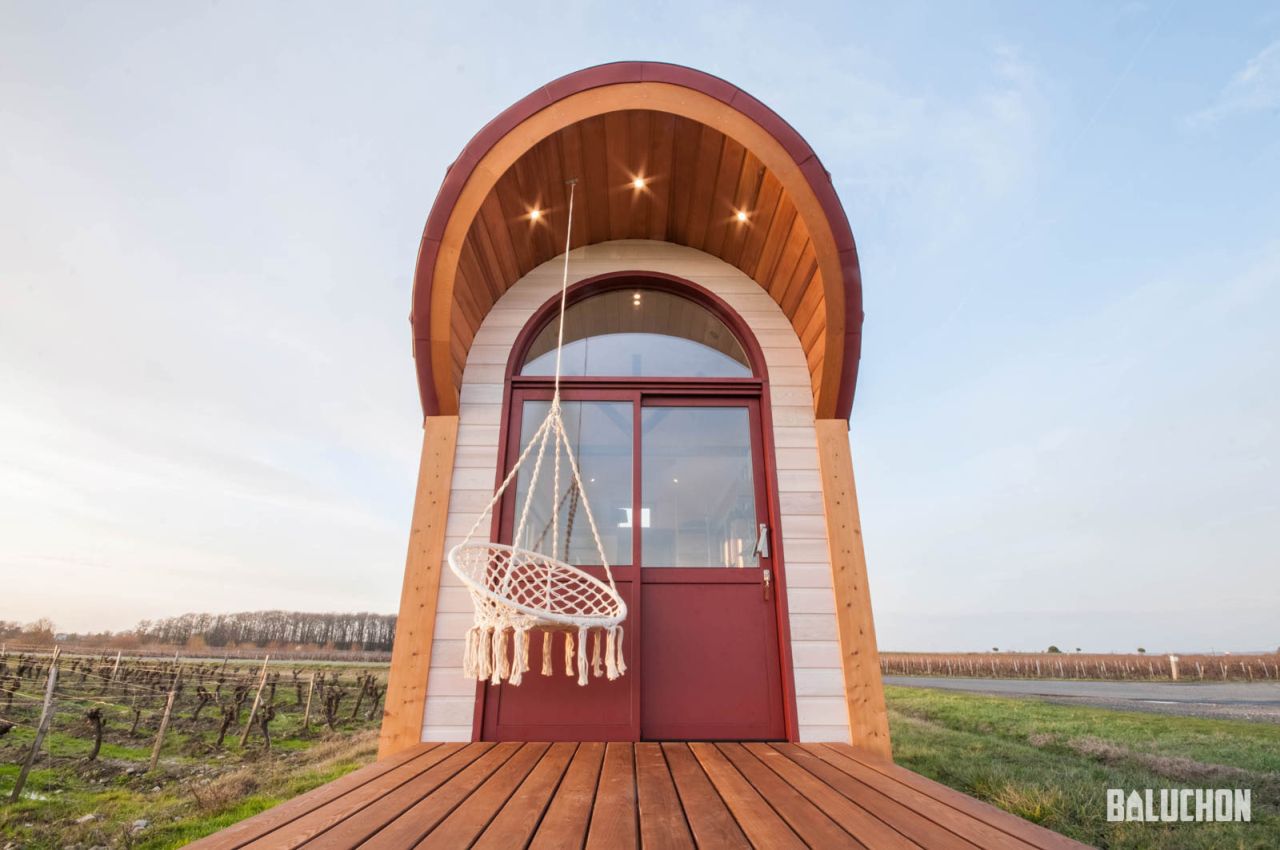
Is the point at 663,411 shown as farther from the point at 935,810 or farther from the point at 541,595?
the point at 935,810

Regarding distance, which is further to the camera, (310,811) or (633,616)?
(633,616)

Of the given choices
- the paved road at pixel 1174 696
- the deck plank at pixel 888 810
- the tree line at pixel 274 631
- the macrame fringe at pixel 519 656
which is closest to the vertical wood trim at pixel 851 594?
the deck plank at pixel 888 810

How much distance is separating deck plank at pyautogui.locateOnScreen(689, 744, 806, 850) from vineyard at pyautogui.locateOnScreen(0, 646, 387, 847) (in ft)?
30.2

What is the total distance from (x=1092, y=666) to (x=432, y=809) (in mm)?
37152

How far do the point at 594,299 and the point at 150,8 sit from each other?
43.9 ft

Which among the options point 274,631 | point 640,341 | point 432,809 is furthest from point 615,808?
point 274,631

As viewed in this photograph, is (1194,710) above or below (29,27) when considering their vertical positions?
below

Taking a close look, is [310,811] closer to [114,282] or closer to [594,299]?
[594,299]

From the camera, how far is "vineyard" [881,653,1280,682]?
877 inches

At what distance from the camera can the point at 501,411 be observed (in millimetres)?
2910

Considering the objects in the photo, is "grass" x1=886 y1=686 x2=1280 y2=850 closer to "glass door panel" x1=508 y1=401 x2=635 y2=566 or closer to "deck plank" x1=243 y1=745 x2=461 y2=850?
"glass door panel" x1=508 y1=401 x2=635 y2=566

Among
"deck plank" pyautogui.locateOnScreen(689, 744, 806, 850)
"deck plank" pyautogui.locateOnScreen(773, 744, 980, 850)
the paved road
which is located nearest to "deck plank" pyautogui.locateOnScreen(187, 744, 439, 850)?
"deck plank" pyautogui.locateOnScreen(689, 744, 806, 850)

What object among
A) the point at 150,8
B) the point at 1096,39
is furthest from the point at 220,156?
the point at 1096,39

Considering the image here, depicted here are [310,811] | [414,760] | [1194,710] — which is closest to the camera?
[310,811]
